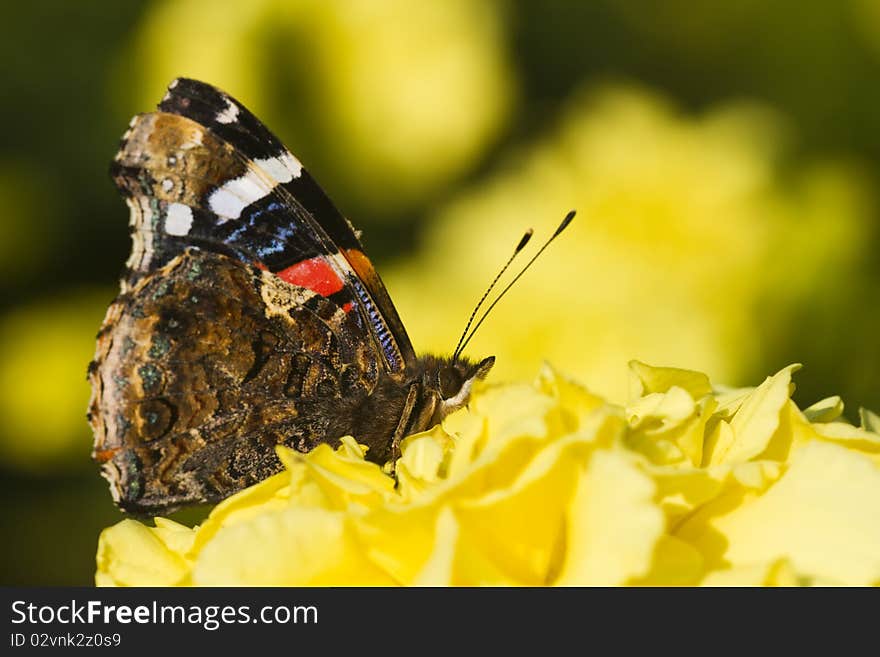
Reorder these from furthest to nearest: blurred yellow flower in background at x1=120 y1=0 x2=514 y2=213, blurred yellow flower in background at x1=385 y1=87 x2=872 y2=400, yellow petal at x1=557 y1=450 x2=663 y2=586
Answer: blurred yellow flower in background at x1=120 y1=0 x2=514 y2=213, blurred yellow flower in background at x1=385 y1=87 x2=872 y2=400, yellow petal at x1=557 y1=450 x2=663 y2=586

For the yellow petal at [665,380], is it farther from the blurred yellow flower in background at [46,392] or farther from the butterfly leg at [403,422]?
the blurred yellow flower in background at [46,392]

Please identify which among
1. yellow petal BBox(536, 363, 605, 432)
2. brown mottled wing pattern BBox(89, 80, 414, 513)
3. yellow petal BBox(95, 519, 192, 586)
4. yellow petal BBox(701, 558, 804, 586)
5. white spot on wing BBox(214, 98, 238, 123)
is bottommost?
yellow petal BBox(701, 558, 804, 586)

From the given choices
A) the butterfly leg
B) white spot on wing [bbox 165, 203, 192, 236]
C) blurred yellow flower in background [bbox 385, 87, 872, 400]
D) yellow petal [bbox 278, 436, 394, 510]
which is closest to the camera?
yellow petal [bbox 278, 436, 394, 510]

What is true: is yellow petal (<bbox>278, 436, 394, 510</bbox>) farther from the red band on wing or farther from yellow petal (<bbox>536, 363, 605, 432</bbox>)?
the red band on wing

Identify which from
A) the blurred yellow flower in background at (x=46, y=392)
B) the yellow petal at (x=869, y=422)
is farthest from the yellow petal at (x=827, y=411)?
the blurred yellow flower in background at (x=46, y=392)

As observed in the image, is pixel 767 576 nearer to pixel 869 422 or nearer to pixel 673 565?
pixel 673 565

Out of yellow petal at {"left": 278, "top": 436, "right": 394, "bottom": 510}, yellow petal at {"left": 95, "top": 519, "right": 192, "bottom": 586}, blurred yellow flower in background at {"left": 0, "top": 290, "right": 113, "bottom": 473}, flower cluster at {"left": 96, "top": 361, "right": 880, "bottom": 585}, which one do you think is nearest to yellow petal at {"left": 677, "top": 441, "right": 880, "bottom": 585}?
flower cluster at {"left": 96, "top": 361, "right": 880, "bottom": 585}
